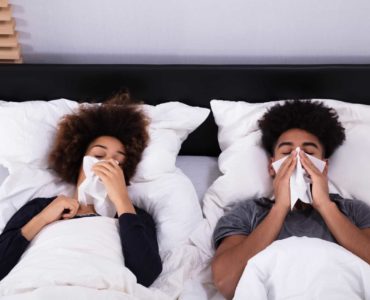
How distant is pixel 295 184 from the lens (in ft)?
4.48

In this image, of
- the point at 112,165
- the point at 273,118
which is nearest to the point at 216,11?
the point at 273,118

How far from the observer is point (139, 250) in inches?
50.4

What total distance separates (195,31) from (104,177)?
731 mm

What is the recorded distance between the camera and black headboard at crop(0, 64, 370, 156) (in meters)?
1.73

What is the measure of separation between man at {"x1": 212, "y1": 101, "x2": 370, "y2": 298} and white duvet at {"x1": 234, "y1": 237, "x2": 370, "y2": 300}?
94 mm

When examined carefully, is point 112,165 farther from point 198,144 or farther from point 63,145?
point 198,144

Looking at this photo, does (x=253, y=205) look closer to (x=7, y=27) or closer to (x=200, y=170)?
(x=200, y=170)

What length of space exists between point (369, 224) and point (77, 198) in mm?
910

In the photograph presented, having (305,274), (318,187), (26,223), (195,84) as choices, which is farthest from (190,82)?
(305,274)

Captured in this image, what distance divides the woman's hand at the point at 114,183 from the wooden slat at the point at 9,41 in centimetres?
73

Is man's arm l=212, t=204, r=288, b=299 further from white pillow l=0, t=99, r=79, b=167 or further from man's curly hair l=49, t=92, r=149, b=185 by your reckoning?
white pillow l=0, t=99, r=79, b=167

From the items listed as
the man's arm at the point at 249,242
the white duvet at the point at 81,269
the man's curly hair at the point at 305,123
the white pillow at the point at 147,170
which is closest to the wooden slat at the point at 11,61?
the white pillow at the point at 147,170

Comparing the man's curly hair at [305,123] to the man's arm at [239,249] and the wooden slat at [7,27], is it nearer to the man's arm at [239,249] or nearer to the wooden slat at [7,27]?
the man's arm at [239,249]

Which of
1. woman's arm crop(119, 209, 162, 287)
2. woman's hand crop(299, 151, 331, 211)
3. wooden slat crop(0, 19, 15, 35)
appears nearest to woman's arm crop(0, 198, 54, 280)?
woman's arm crop(119, 209, 162, 287)
